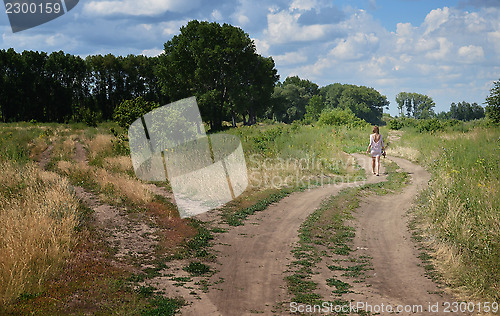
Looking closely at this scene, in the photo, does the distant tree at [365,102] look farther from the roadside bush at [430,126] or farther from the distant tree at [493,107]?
the distant tree at [493,107]

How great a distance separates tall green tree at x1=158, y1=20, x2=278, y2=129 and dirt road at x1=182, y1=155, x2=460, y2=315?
121 ft

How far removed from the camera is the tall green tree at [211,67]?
47.3 metres

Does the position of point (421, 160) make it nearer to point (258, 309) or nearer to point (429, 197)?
point (429, 197)

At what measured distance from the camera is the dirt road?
586cm

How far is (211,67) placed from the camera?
158ft

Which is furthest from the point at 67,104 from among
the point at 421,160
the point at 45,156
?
the point at 421,160

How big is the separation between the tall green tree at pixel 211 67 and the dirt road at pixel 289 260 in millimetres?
37005

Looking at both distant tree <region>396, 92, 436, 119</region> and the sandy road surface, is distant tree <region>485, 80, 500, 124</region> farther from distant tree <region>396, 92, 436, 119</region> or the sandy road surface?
distant tree <region>396, 92, 436, 119</region>

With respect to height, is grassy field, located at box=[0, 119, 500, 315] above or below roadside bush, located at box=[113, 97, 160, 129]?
below

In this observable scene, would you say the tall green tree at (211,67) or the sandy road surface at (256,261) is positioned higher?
the tall green tree at (211,67)

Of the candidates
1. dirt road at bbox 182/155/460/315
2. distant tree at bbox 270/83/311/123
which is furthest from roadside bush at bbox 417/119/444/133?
distant tree at bbox 270/83/311/123

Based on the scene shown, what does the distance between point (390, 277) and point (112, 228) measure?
6322mm

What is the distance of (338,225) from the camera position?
1011 centimetres

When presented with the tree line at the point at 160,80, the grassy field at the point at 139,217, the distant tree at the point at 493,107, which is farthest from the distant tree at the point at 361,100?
the grassy field at the point at 139,217
